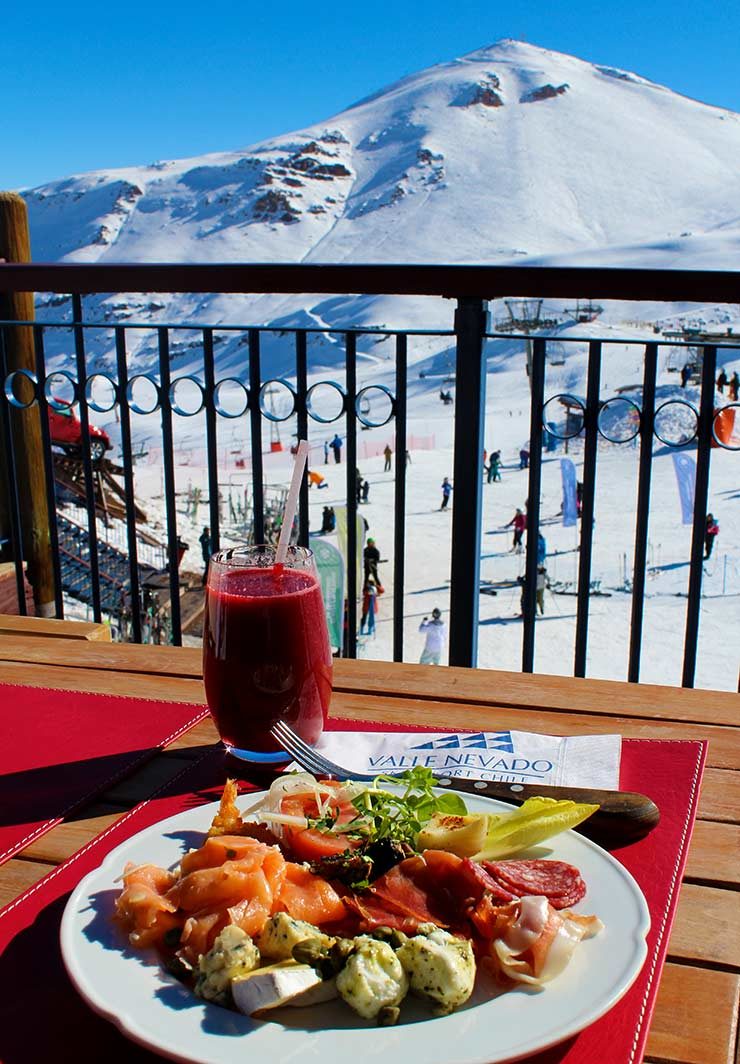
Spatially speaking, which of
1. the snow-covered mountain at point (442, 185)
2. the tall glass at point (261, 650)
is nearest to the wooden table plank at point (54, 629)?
the tall glass at point (261, 650)

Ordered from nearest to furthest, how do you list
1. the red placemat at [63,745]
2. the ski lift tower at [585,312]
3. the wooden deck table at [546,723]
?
1. the wooden deck table at [546,723]
2. the red placemat at [63,745]
3. the ski lift tower at [585,312]

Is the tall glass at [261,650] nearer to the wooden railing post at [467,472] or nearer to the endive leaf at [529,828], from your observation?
the endive leaf at [529,828]

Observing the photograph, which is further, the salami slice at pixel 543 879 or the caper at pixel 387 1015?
the salami slice at pixel 543 879

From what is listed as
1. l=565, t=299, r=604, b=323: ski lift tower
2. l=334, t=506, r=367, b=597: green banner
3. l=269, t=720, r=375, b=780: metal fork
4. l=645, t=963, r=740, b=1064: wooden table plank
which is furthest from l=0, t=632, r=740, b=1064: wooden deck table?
l=334, t=506, r=367, b=597: green banner

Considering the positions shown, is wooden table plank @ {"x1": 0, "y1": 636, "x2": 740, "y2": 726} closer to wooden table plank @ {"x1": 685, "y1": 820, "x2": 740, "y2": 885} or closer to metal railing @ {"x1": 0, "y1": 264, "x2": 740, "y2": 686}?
wooden table plank @ {"x1": 685, "y1": 820, "x2": 740, "y2": 885}

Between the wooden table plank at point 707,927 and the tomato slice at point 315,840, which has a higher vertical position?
the tomato slice at point 315,840

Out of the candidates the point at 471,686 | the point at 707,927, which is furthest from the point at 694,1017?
the point at 471,686
